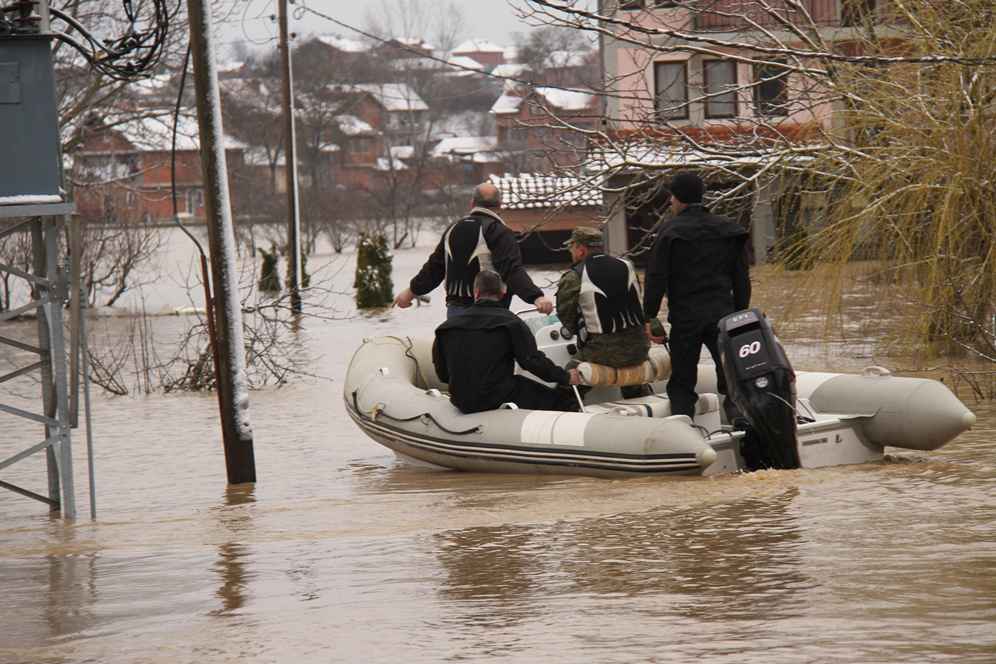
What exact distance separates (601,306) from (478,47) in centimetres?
16824

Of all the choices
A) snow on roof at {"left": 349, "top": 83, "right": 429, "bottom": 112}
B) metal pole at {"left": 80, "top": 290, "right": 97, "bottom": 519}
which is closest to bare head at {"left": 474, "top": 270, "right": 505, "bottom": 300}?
metal pole at {"left": 80, "top": 290, "right": 97, "bottom": 519}

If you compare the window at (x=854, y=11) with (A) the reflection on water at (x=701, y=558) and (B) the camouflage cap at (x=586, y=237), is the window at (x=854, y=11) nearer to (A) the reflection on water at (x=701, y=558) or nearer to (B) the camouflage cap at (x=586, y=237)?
(B) the camouflage cap at (x=586, y=237)

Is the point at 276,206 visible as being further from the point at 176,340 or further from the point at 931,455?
the point at 931,455

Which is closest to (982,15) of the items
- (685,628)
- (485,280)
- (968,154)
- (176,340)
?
(968,154)

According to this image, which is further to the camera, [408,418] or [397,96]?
[397,96]

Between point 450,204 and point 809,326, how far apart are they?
69407 mm

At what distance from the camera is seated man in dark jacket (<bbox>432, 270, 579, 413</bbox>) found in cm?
1173

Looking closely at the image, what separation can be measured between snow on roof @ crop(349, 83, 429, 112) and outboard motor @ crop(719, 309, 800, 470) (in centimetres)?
10010

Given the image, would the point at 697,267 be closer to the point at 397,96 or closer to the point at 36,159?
the point at 36,159

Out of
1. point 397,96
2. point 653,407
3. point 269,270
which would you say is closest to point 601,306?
point 653,407

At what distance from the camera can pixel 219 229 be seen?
12055mm

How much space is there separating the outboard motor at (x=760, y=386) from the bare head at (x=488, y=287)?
1597 millimetres

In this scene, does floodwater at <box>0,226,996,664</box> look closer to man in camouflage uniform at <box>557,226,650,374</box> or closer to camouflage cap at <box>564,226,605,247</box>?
man in camouflage uniform at <box>557,226,650,374</box>

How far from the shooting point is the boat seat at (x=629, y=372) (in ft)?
38.7
